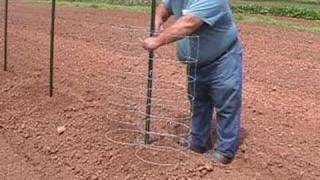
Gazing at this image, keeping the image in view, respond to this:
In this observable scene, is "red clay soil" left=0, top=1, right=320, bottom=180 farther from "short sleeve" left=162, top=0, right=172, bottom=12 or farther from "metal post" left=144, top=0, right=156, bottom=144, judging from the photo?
"short sleeve" left=162, top=0, right=172, bottom=12

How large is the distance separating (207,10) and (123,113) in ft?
6.26

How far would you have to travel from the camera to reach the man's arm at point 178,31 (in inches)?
184

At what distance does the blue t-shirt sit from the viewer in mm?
4770

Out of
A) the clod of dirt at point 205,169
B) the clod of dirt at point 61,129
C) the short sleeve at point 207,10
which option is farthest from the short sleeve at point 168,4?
the clod of dirt at point 61,129

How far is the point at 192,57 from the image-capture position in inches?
199

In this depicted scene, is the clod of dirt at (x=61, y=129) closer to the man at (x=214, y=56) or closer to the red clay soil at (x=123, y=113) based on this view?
the red clay soil at (x=123, y=113)

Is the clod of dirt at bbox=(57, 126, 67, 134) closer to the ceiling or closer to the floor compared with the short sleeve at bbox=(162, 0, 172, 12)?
closer to the floor

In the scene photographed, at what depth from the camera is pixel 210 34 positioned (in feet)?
16.3

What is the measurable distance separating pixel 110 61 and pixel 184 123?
9.81 feet

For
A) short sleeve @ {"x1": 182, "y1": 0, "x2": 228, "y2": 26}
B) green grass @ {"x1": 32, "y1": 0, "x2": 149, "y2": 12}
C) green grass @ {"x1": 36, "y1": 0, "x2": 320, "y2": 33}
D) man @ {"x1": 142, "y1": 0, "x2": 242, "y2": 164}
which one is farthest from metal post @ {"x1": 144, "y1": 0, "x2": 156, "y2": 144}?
green grass @ {"x1": 32, "y1": 0, "x2": 149, "y2": 12}

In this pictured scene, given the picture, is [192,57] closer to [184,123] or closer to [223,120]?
[223,120]

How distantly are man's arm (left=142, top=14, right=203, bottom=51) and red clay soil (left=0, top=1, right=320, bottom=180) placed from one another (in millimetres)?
993

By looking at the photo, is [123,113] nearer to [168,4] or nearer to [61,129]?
[61,129]

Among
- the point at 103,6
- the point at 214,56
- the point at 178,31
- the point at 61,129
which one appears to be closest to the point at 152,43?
the point at 178,31
